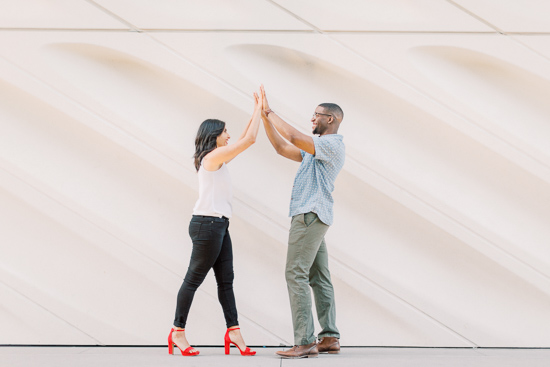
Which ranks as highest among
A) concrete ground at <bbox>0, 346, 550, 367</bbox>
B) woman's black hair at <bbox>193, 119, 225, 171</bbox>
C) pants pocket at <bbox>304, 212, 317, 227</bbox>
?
woman's black hair at <bbox>193, 119, 225, 171</bbox>

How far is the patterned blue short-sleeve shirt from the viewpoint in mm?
3576

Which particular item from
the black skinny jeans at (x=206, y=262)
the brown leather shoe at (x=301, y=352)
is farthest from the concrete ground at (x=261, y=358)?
the black skinny jeans at (x=206, y=262)

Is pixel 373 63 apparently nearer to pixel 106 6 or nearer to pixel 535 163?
pixel 535 163

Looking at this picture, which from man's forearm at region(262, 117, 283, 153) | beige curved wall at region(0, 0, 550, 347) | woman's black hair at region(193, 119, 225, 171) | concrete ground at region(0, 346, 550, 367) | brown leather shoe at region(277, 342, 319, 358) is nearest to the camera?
concrete ground at region(0, 346, 550, 367)

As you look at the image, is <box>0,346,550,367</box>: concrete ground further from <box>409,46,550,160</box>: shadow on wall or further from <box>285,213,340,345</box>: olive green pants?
<box>409,46,550,160</box>: shadow on wall

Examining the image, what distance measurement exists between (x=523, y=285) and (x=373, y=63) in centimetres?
189

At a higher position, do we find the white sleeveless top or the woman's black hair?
the woman's black hair

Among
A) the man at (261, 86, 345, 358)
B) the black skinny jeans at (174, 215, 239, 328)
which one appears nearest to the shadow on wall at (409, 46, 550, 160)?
the man at (261, 86, 345, 358)

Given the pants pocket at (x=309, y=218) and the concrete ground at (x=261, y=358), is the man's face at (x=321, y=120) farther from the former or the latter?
the concrete ground at (x=261, y=358)

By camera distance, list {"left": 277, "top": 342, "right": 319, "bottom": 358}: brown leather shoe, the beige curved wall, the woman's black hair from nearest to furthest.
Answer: {"left": 277, "top": 342, "right": 319, "bottom": 358}: brown leather shoe, the woman's black hair, the beige curved wall

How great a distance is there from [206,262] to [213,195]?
409mm

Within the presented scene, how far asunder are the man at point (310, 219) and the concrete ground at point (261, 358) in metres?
0.16

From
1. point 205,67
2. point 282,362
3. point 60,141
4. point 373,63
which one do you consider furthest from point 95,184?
point 373,63

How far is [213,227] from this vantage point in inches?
141
